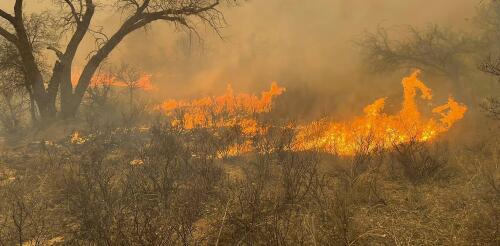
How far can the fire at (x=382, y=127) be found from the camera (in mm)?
10430

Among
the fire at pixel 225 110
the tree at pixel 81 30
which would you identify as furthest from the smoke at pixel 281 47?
the tree at pixel 81 30

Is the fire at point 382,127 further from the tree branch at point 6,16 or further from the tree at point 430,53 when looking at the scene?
the tree branch at point 6,16

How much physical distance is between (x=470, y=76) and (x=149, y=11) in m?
12.8

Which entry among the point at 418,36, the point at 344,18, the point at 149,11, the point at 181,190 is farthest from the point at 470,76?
the point at 181,190

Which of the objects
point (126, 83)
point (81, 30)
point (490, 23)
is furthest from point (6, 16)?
point (490, 23)

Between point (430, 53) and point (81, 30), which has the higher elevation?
point (81, 30)

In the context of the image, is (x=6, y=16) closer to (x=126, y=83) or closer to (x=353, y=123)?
(x=126, y=83)

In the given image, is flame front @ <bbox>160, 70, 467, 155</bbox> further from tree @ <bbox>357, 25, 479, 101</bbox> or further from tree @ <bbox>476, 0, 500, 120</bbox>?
tree @ <bbox>476, 0, 500, 120</bbox>

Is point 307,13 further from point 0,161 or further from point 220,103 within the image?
point 0,161

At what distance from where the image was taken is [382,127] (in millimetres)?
11523

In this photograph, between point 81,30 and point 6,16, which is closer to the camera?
point 6,16

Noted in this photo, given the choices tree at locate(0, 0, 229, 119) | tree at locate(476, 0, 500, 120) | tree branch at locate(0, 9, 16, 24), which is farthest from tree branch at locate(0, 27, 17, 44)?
tree at locate(476, 0, 500, 120)

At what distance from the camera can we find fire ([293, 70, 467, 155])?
10.4 metres

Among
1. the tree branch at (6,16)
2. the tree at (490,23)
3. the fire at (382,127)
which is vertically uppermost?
the tree at (490,23)
